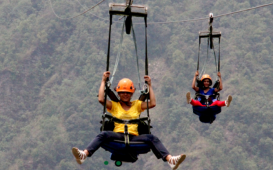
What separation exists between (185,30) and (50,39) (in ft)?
60.8

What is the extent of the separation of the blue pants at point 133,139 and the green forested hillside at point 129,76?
201 ft

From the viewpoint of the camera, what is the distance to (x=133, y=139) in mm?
10875

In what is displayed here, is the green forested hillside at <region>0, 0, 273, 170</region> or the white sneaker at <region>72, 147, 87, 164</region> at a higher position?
the white sneaker at <region>72, 147, 87, 164</region>

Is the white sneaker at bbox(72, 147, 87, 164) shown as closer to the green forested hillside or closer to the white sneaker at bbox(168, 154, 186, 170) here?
the white sneaker at bbox(168, 154, 186, 170)

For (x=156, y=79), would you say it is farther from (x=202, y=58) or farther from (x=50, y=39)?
(x=50, y=39)

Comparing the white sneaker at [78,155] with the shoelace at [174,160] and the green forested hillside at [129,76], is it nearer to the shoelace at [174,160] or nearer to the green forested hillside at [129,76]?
A: the shoelace at [174,160]

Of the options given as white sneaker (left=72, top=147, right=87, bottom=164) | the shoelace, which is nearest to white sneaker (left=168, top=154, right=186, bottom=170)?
the shoelace

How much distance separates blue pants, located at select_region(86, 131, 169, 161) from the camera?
10.4 meters

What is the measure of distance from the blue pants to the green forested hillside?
61.2 metres

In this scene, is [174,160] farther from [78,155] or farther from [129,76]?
[129,76]

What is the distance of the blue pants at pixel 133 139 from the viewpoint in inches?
411

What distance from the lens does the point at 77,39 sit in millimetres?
94250

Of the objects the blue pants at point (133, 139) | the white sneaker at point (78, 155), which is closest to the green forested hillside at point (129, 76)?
the blue pants at point (133, 139)

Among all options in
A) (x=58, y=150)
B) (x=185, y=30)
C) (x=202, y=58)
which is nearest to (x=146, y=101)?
(x=58, y=150)
